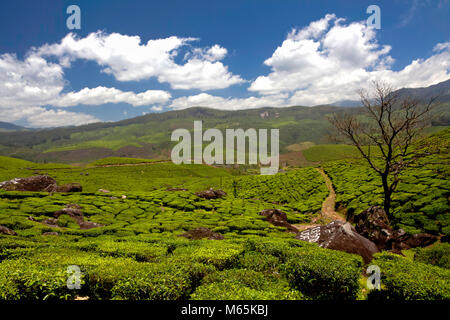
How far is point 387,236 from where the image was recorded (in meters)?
21.1

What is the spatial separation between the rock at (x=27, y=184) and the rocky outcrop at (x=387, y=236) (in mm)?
64079

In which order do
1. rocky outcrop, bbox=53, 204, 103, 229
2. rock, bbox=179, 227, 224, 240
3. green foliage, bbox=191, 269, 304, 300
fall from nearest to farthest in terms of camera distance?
1. green foliage, bbox=191, 269, 304, 300
2. rock, bbox=179, 227, 224, 240
3. rocky outcrop, bbox=53, 204, 103, 229

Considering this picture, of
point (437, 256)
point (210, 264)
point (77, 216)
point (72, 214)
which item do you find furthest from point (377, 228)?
point (72, 214)

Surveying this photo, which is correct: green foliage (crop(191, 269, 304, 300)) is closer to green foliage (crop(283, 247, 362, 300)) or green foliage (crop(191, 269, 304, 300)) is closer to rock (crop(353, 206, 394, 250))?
green foliage (crop(283, 247, 362, 300))

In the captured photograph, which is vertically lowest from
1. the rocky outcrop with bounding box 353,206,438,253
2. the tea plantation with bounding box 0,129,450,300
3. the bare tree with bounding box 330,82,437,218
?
the rocky outcrop with bounding box 353,206,438,253

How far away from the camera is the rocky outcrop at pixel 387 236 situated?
20.8m

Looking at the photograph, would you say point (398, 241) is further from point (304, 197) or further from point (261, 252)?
point (304, 197)

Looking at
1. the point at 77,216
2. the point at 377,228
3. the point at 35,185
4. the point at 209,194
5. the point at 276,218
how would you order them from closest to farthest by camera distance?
the point at 377,228 < the point at 77,216 < the point at 276,218 < the point at 35,185 < the point at 209,194

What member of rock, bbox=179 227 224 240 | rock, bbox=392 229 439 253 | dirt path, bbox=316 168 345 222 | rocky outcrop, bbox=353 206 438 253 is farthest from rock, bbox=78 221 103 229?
dirt path, bbox=316 168 345 222

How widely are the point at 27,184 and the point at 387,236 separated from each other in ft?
220

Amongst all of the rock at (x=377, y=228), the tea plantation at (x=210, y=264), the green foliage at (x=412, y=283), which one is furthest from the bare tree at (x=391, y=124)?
the green foliage at (x=412, y=283)

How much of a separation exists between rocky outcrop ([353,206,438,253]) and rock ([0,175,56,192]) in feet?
210

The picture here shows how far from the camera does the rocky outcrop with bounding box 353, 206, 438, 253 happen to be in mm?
20766

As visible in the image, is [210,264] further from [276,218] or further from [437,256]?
[276,218]
